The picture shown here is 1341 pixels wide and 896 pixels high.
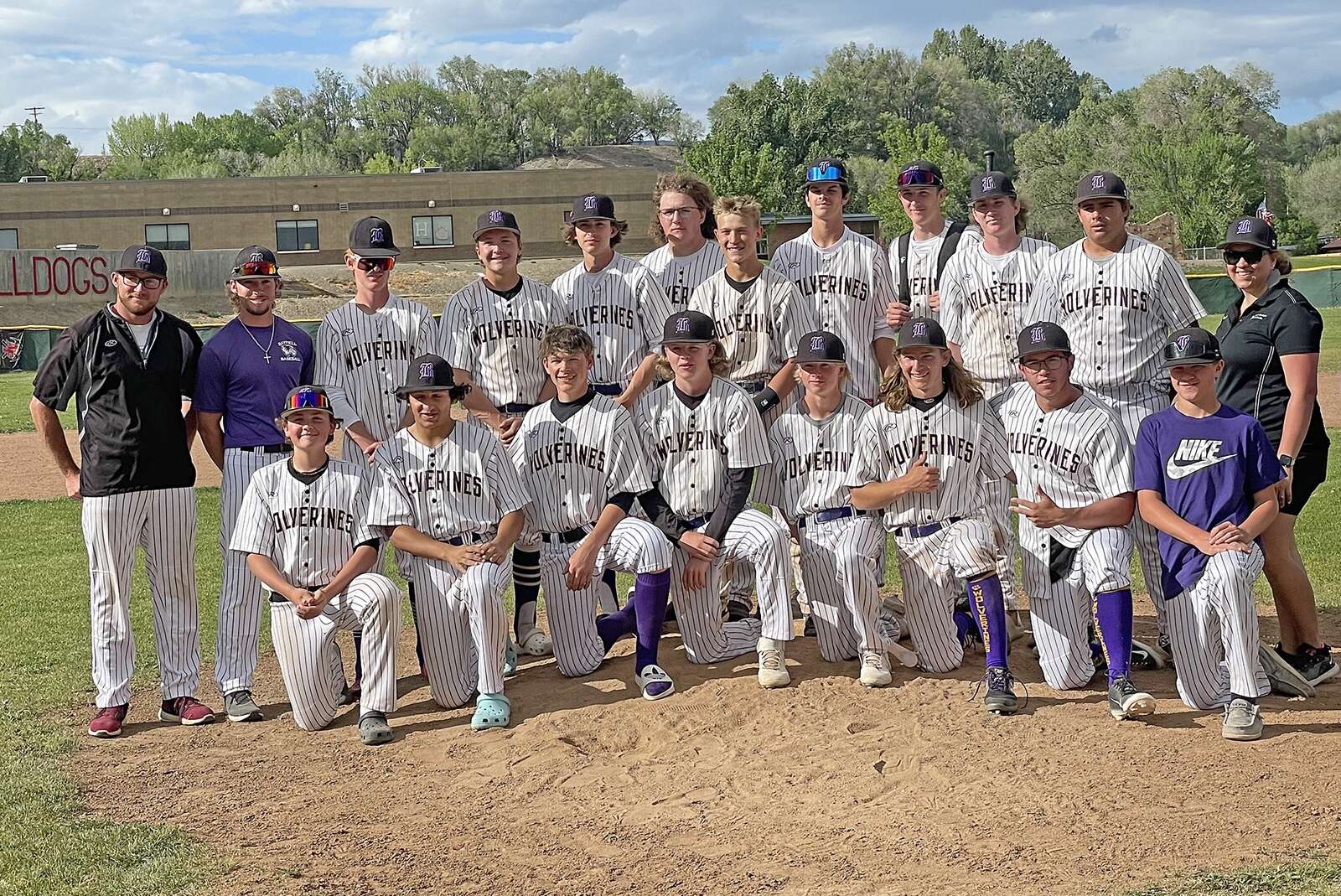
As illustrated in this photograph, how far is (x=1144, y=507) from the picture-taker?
5570 millimetres

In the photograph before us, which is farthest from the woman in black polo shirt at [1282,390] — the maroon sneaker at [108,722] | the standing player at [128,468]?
the maroon sneaker at [108,722]

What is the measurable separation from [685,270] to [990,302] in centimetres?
155

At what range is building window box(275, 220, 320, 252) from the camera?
1956 inches

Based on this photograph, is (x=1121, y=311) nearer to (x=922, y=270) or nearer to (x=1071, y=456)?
(x=1071, y=456)

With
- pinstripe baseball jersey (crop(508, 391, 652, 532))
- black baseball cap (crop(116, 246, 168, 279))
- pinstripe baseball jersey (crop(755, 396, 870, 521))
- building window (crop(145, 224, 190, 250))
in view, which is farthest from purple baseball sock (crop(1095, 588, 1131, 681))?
building window (crop(145, 224, 190, 250))

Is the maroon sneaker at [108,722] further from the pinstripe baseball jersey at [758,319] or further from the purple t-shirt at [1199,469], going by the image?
the purple t-shirt at [1199,469]

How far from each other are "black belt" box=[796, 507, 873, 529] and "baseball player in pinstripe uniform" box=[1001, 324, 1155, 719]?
0.73m

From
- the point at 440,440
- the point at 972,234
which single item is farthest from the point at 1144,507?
the point at 440,440

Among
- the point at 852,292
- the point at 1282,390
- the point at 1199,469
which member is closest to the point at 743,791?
the point at 1199,469

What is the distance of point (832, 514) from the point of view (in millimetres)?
6281

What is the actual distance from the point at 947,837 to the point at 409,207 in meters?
48.1

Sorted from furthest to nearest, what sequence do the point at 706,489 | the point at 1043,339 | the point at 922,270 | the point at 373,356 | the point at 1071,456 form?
the point at 922,270 < the point at 373,356 < the point at 706,489 < the point at 1071,456 < the point at 1043,339

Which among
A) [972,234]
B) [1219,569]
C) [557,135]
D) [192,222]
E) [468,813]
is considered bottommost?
[468,813]

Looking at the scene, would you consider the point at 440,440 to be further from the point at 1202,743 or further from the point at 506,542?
the point at 1202,743
